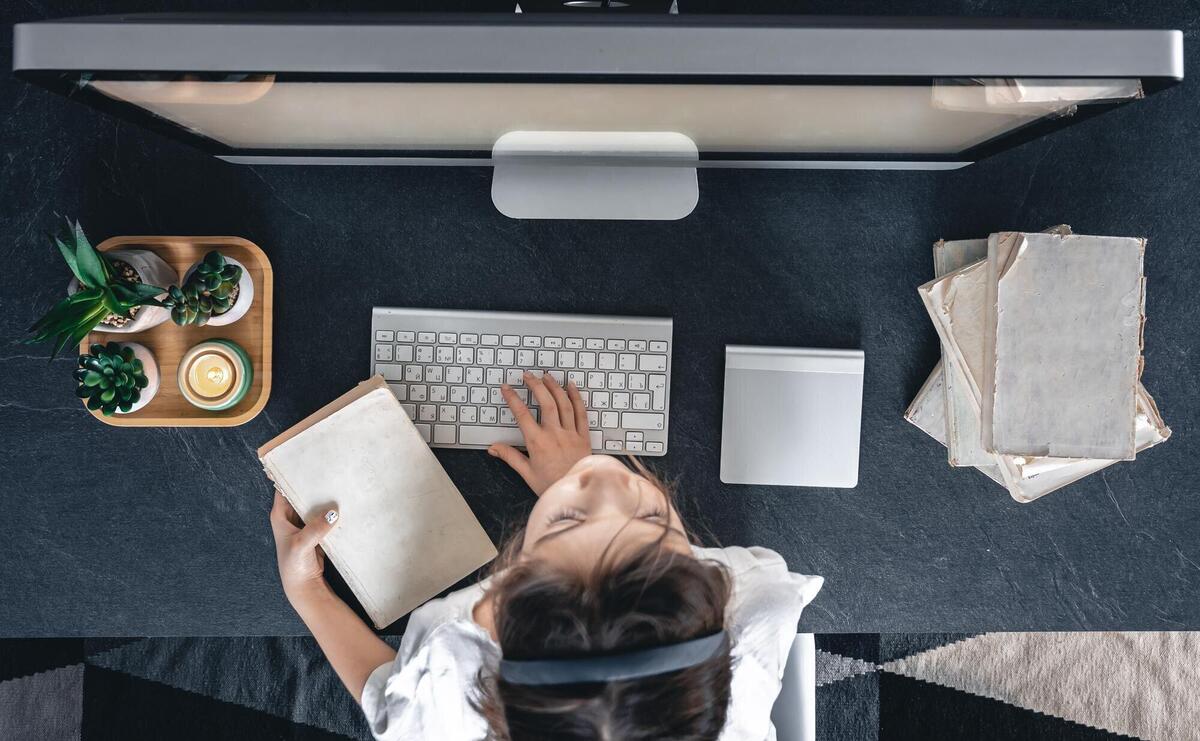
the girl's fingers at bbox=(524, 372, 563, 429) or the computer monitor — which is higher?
the computer monitor

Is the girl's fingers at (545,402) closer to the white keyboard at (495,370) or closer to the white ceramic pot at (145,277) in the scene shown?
the white keyboard at (495,370)

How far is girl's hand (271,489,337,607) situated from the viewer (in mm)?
716

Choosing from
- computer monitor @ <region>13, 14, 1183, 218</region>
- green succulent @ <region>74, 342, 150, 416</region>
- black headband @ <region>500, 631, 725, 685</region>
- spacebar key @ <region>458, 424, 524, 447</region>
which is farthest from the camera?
spacebar key @ <region>458, 424, 524, 447</region>

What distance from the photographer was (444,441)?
0.76m

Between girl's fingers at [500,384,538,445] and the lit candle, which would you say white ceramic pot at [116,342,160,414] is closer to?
the lit candle

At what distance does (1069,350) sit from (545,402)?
48 cm

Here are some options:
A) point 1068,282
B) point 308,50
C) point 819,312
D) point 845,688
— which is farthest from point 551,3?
point 845,688

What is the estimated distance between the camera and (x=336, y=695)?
130 cm

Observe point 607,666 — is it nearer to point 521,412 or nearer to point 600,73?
point 521,412

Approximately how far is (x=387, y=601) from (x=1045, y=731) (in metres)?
1.21

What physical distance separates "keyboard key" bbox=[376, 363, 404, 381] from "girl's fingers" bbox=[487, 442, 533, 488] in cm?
12

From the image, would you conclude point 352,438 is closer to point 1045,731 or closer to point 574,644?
point 574,644

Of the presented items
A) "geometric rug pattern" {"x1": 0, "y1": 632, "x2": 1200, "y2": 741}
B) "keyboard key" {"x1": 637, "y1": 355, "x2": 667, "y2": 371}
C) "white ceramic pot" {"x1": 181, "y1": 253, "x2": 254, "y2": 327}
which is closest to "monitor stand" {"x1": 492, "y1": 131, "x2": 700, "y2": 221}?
"keyboard key" {"x1": 637, "y1": 355, "x2": 667, "y2": 371}

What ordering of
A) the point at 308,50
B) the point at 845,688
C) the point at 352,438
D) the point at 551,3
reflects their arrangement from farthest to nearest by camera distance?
the point at 845,688, the point at 352,438, the point at 551,3, the point at 308,50
